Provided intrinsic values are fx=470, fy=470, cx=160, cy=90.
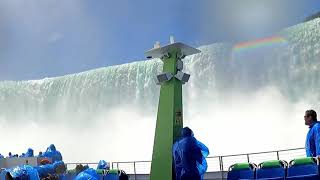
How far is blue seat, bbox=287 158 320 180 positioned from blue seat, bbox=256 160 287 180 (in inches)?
6.0

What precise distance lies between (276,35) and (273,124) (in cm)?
567

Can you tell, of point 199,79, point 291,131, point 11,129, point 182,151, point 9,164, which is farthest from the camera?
point 11,129

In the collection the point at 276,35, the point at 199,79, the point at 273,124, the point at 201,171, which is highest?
the point at 276,35

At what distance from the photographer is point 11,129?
4353 centimetres

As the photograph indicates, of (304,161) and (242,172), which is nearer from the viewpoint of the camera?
(304,161)

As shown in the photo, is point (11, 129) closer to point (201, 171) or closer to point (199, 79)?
point (199, 79)

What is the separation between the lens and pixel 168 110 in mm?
7824

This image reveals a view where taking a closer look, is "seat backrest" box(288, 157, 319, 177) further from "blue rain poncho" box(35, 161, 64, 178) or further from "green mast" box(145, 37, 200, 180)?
"blue rain poncho" box(35, 161, 64, 178)

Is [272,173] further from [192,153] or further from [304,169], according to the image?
[192,153]

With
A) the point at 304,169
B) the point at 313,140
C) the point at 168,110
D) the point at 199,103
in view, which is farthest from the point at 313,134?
the point at 199,103

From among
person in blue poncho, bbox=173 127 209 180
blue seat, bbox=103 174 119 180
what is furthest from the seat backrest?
blue seat, bbox=103 174 119 180

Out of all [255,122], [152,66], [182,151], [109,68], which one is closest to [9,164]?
[182,151]

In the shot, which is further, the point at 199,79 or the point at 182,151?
the point at 199,79

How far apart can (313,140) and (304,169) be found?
16.4 inches
